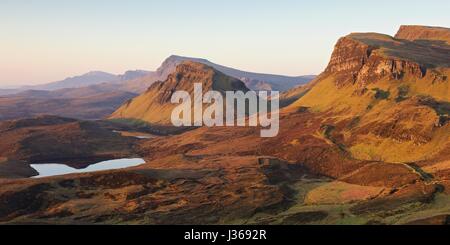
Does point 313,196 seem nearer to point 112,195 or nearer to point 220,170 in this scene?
point 220,170

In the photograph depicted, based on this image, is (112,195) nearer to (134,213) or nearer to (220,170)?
(134,213)

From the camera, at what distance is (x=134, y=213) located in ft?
431

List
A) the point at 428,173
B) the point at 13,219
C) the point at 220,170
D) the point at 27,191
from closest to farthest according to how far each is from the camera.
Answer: the point at 13,219 → the point at 27,191 → the point at 428,173 → the point at 220,170

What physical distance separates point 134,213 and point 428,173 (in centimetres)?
9790

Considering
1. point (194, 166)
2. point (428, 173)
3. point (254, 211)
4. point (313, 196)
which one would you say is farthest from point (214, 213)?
point (428, 173)

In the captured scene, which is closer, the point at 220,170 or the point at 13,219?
the point at 13,219
